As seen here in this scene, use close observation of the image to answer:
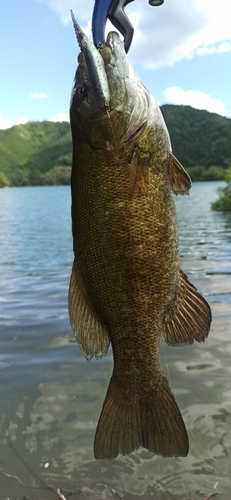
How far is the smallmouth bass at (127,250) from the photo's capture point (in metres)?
2.53

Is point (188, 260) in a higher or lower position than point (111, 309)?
lower

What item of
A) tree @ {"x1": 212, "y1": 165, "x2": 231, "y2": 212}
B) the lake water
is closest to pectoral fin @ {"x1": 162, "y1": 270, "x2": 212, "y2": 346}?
the lake water

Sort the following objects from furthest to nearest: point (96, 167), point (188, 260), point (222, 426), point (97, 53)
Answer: point (188, 260) → point (222, 426) → point (96, 167) → point (97, 53)

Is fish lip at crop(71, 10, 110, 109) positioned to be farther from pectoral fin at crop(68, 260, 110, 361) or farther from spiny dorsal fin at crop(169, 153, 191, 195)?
pectoral fin at crop(68, 260, 110, 361)

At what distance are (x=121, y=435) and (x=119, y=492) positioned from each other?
8.73 feet

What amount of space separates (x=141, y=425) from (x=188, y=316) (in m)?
0.70

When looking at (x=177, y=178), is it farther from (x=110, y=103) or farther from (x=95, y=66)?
(x=95, y=66)

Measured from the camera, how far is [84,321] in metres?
2.75

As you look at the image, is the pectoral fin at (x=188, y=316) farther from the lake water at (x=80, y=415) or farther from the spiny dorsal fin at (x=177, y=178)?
the lake water at (x=80, y=415)

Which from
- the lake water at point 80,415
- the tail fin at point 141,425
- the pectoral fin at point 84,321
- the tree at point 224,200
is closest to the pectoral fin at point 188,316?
the tail fin at point 141,425

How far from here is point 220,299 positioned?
39.1 ft

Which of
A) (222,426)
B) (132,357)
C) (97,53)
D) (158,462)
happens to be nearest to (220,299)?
(222,426)

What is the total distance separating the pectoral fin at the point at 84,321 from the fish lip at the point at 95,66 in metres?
0.93

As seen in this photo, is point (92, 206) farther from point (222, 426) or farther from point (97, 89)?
point (222, 426)
